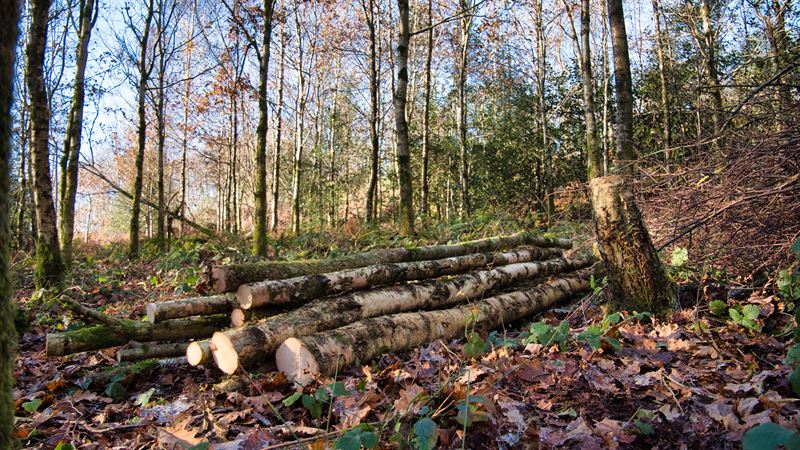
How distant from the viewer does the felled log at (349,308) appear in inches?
135

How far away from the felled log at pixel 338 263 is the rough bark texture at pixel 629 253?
2142mm

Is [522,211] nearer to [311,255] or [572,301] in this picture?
[311,255]

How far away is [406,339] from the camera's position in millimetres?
3982

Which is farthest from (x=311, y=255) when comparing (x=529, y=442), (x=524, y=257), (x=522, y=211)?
(x=522, y=211)

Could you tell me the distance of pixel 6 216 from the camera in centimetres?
113

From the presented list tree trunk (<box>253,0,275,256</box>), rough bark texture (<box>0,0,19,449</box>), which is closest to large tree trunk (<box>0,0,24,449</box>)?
rough bark texture (<box>0,0,19,449</box>)

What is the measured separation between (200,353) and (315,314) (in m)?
0.92

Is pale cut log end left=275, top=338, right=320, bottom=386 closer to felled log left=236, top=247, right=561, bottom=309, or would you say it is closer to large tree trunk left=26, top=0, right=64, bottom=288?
felled log left=236, top=247, right=561, bottom=309

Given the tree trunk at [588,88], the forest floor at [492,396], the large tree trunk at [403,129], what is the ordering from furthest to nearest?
1. the tree trunk at [588,88]
2. the large tree trunk at [403,129]
3. the forest floor at [492,396]

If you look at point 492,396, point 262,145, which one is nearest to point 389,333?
point 492,396

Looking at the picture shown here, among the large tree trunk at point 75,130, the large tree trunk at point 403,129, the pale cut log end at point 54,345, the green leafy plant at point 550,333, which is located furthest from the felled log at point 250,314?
the large tree trunk at point 75,130

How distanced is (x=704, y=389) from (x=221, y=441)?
8.39 ft

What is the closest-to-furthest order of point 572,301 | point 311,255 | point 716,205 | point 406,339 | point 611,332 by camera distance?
point 611,332
point 716,205
point 406,339
point 572,301
point 311,255

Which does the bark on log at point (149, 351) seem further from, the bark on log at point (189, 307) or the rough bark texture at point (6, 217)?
the rough bark texture at point (6, 217)
